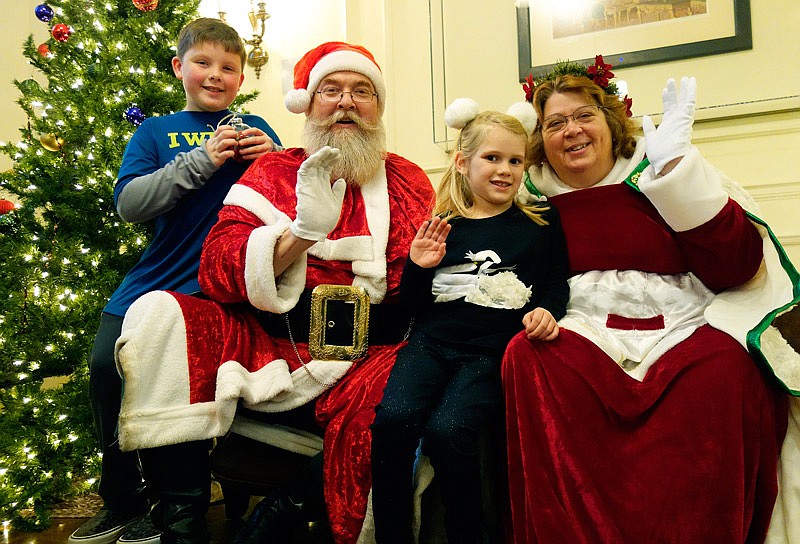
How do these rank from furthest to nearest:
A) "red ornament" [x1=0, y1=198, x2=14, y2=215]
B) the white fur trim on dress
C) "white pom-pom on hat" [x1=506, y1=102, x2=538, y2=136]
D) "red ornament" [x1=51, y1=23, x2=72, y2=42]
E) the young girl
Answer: "red ornament" [x1=51, y1=23, x2=72, y2=42]
"red ornament" [x1=0, y1=198, x2=14, y2=215]
"white pom-pom on hat" [x1=506, y1=102, x2=538, y2=136]
the white fur trim on dress
the young girl

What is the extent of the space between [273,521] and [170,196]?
118cm

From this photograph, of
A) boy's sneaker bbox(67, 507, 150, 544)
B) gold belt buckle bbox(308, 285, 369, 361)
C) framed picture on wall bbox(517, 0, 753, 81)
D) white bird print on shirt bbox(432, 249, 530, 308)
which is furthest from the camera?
framed picture on wall bbox(517, 0, 753, 81)

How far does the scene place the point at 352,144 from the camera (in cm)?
219

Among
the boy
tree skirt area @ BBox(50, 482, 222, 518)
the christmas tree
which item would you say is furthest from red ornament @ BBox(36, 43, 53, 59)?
tree skirt area @ BBox(50, 482, 222, 518)

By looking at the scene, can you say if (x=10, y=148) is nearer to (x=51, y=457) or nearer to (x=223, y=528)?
(x=51, y=457)

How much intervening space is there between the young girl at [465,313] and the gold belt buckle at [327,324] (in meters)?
0.16

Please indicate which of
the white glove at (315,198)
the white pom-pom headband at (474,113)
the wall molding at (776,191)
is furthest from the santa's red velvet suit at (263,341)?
the wall molding at (776,191)

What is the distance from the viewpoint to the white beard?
219cm

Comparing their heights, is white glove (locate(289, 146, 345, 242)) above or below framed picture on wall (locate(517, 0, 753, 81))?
below

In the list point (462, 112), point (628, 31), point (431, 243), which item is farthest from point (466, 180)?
point (628, 31)

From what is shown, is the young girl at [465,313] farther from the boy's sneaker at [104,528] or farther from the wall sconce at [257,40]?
the wall sconce at [257,40]

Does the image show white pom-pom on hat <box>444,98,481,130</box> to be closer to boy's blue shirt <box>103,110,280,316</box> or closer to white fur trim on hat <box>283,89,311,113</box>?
white fur trim on hat <box>283,89,311,113</box>

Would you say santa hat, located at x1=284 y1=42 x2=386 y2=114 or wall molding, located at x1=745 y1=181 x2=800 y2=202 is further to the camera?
wall molding, located at x1=745 y1=181 x2=800 y2=202

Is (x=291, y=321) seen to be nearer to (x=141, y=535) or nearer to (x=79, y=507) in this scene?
(x=141, y=535)
